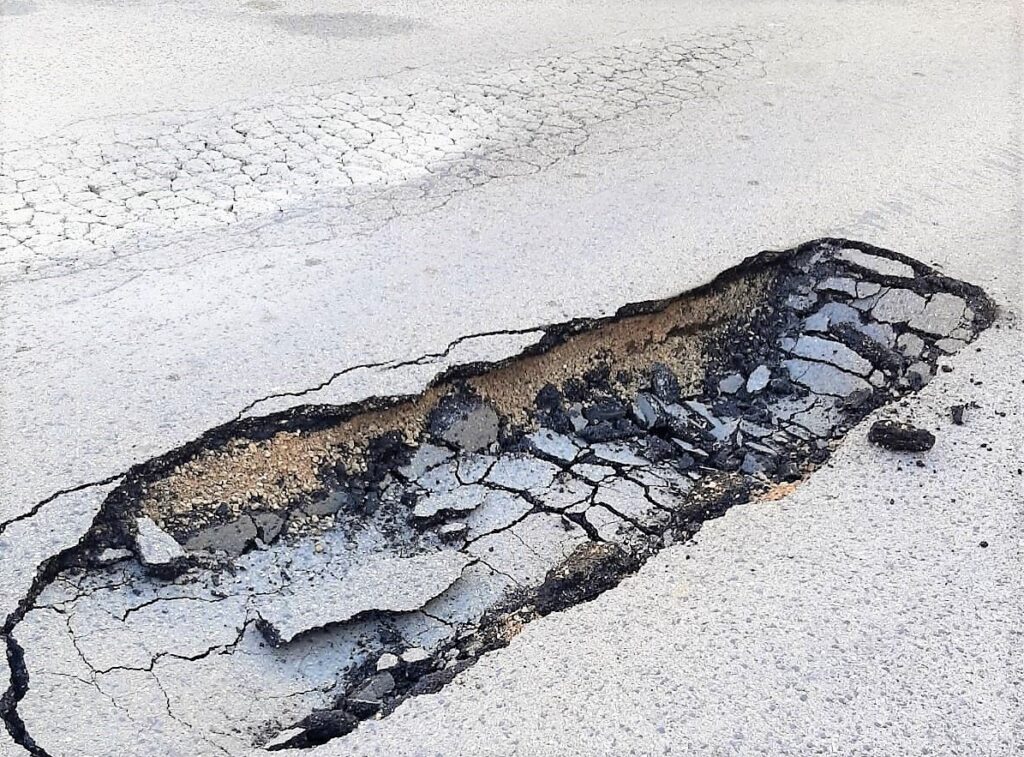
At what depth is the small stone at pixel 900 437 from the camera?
350cm

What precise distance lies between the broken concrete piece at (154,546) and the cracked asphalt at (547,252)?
0.52ft

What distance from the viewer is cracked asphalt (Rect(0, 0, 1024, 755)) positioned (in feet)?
8.77

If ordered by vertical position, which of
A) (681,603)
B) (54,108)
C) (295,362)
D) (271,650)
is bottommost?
(271,650)

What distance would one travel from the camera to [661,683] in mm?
2637

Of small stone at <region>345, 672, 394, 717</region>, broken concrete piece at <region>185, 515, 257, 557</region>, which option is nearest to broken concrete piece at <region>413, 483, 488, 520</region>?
broken concrete piece at <region>185, 515, 257, 557</region>

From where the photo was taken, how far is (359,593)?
10.0ft

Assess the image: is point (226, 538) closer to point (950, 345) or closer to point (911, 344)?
point (911, 344)

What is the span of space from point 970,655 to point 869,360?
5.70ft

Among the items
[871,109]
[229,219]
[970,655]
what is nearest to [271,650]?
[970,655]

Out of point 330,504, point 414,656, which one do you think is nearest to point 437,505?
A: point 330,504

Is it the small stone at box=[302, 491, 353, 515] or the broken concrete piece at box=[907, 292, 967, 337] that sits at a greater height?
the broken concrete piece at box=[907, 292, 967, 337]

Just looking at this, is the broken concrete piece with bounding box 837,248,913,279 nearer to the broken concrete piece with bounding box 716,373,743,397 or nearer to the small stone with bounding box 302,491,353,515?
the broken concrete piece with bounding box 716,373,743,397

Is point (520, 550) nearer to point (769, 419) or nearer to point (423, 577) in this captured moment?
point (423, 577)

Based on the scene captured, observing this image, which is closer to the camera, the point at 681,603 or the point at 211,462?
the point at 681,603
